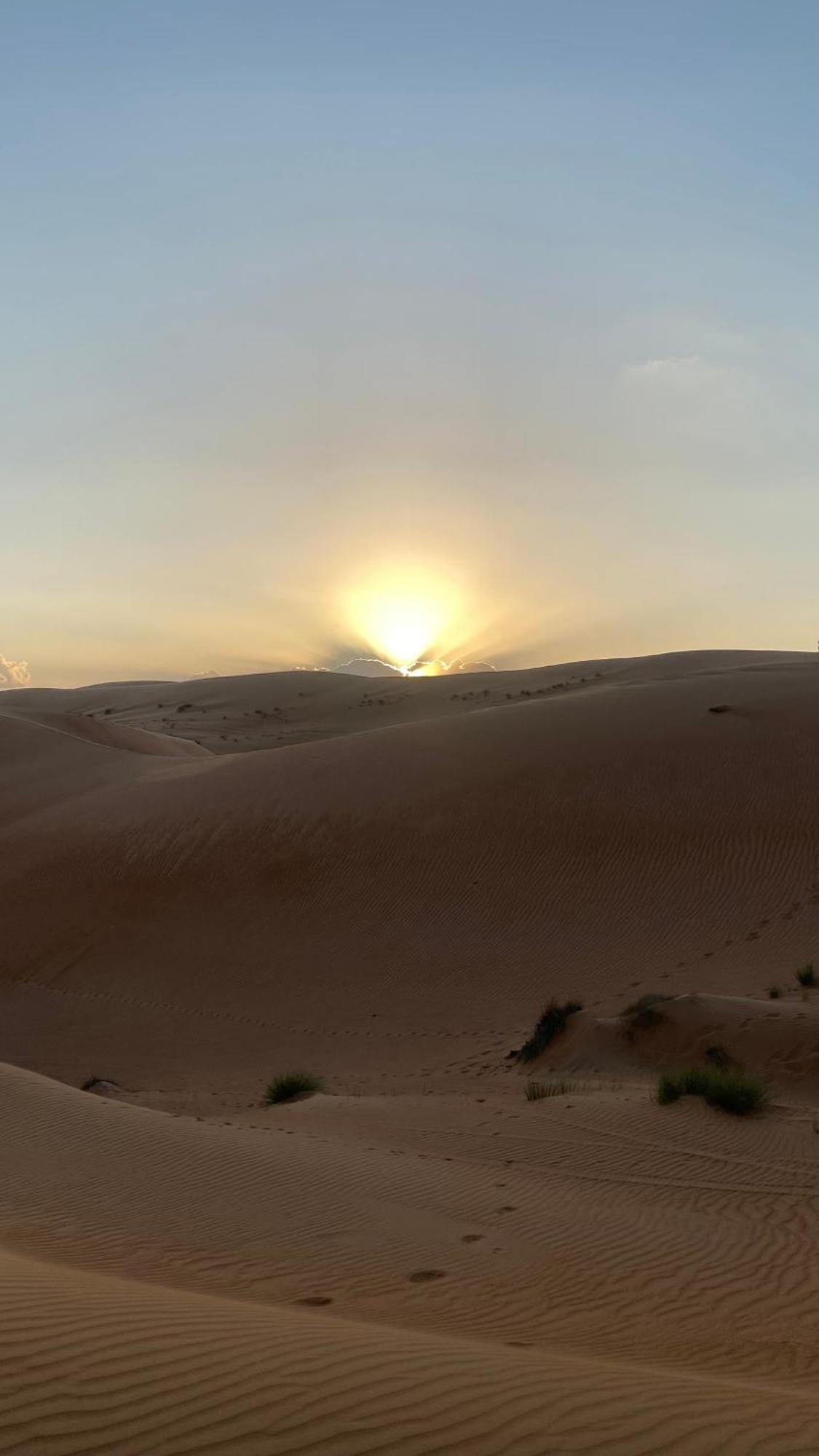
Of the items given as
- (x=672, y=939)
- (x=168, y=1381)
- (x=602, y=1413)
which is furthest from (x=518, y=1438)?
(x=672, y=939)

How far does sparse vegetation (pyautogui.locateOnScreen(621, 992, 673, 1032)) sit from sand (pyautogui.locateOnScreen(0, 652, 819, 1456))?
0.43 feet

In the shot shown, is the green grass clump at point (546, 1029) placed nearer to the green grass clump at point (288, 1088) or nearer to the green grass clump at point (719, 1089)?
the green grass clump at point (288, 1088)

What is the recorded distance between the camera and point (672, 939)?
1895 centimetres

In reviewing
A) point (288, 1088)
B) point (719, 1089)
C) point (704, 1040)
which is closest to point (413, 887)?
point (288, 1088)

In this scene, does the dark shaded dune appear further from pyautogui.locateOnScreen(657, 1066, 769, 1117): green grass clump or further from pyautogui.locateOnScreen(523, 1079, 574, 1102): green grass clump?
pyautogui.locateOnScreen(657, 1066, 769, 1117): green grass clump

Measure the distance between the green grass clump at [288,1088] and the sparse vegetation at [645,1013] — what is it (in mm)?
3908

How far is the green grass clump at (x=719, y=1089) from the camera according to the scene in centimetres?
1107

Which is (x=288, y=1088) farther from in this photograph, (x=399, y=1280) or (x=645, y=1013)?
(x=399, y=1280)

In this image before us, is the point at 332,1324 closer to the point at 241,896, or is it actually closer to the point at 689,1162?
the point at 689,1162

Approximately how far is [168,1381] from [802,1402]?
2381 millimetres

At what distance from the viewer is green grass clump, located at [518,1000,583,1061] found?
579 inches

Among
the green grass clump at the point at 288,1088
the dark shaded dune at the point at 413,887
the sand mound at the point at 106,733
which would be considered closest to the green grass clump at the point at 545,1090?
the green grass clump at the point at 288,1088

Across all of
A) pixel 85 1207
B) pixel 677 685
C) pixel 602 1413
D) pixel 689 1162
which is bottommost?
pixel 689 1162

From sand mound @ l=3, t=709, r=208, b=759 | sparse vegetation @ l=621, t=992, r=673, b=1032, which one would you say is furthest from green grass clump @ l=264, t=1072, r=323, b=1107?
sand mound @ l=3, t=709, r=208, b=759
